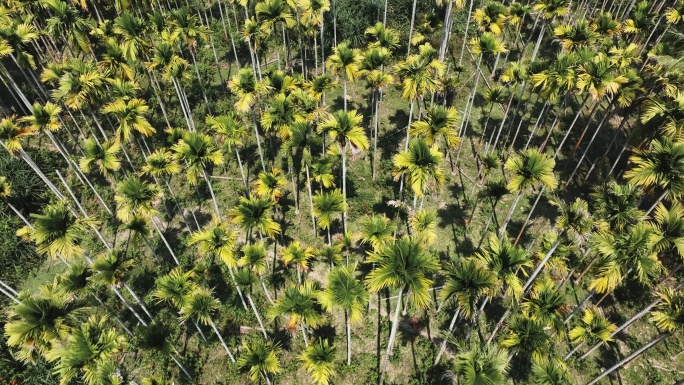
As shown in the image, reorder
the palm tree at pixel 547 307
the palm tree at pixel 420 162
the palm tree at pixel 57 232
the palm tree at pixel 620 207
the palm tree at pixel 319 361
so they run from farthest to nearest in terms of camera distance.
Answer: the palm tree at pixel 620 207 < the palm tree at pixel 420 162 < the palm tree at pixel 547 307 < the palm tree at pixel 319 361 < the palm tree at pixel 57 232

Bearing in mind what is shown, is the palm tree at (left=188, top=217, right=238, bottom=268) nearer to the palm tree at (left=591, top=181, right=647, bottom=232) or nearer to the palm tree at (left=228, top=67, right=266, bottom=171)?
the palm tree at (left=228, top=67, right=266, bottom=171)

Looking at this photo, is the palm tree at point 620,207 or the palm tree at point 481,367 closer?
the palm tree at point 481,367

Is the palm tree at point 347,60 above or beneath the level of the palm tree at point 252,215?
above

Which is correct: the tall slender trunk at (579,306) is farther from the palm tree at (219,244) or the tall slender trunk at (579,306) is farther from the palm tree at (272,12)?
the palm tree at (272,12)

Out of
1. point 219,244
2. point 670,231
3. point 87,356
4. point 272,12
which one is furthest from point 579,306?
A: point 272,12

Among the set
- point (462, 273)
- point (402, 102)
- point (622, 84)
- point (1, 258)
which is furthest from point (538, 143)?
point (1, 258)

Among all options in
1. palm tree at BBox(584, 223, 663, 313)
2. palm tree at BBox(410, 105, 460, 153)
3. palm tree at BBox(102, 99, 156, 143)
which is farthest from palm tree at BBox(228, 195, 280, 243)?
palm tree at BBox(584, 223, 663, 313)

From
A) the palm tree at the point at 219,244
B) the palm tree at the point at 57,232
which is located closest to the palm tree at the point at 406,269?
the palm tree at the point at 219,244
